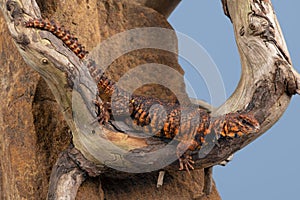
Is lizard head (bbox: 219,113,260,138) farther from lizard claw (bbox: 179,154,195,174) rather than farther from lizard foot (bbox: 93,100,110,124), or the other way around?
lizard foot (bbox: 93,100,110,124)

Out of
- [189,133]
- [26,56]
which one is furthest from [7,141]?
[189,133]

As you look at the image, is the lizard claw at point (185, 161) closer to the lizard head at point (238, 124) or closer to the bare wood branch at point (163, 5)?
the lizard head at point (238, 124)

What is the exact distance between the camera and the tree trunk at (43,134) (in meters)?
2.29

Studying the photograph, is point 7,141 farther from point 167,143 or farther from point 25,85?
point 167,143

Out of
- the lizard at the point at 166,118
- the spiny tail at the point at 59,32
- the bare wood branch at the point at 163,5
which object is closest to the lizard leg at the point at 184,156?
the lizard at the point at 166,118

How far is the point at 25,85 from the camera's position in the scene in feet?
7.63

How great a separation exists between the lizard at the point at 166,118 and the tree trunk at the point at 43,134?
7.9 inches

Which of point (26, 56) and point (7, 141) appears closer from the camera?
point (26, 56)

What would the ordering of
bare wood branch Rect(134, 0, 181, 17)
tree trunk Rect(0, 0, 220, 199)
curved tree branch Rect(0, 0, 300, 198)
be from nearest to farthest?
curved tree branch Rect(0, 0, 300, 198)
tree trunk Rect(0, 0, 220, 199)
bare wood branch Rect(134, 0, 181, 17)

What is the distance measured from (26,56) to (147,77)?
508mm

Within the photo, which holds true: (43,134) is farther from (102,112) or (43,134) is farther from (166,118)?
(166,118)

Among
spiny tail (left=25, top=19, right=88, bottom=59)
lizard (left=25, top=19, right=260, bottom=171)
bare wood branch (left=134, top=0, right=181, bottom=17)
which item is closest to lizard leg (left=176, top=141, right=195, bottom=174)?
lizard (left=25, top=19, right=260, bottom=171)

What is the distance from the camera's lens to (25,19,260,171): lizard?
214 centimetres

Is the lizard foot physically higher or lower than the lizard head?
lower
